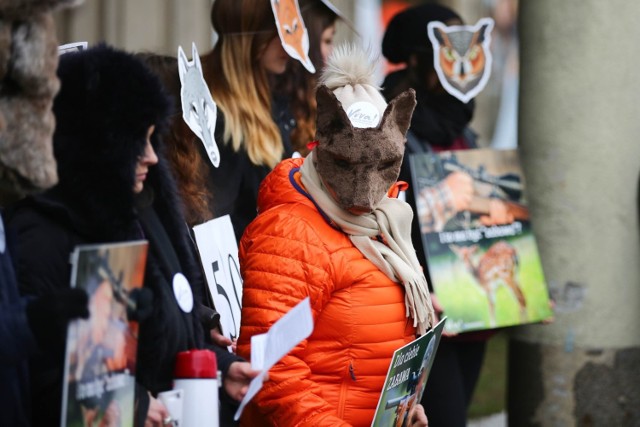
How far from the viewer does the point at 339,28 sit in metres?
6.13

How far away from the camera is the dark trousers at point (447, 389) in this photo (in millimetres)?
4809

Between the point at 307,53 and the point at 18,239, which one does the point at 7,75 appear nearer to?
the point at 18,239

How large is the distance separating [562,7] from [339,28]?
1183 millimetres

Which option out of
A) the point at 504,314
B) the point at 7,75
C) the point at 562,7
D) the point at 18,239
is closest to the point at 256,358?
the point at 18,239

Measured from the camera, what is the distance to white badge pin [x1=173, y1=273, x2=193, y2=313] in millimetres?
3141

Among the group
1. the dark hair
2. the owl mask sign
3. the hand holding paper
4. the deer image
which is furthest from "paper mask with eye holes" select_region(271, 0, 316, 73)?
the hand holding paper

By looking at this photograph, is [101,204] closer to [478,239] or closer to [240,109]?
[240,109]

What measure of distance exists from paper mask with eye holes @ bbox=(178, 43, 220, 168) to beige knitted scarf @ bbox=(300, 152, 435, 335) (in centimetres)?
64

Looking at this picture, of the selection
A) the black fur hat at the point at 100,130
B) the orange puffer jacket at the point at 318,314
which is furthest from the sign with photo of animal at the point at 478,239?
the black fur hat at the point at 100,130

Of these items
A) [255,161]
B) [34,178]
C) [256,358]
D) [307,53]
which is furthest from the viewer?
[307,53]

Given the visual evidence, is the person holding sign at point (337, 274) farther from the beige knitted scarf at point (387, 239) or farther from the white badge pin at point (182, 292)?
the white badge pin at point (182, 292)

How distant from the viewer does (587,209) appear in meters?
6.20

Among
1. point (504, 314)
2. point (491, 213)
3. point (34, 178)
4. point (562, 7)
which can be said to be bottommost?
point (504, 314)

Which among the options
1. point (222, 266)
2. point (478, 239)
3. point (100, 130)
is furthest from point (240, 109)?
point (100, 130)
